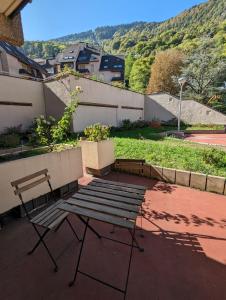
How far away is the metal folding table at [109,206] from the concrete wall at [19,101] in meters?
9.33

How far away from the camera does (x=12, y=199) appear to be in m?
3.36

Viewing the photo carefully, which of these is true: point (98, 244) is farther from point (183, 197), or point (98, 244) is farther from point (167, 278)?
→ point (183, 197)

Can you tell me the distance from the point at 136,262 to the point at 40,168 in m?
2.58

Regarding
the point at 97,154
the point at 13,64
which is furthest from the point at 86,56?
the point at 97,154

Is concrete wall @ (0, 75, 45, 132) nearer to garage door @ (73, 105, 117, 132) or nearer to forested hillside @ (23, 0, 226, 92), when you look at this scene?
garage door @ (73, 105, 117, 132)

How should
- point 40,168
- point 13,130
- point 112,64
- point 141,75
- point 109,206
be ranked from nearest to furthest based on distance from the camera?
1. point 109,206
2. point 40,168
3. point 13,130
4. point 141,75
5. point 112,64

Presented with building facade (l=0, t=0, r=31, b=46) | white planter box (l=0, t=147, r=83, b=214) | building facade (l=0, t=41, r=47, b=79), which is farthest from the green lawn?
building facade (l=0, t=41, r=47, b=79)

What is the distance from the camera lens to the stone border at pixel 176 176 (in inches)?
180

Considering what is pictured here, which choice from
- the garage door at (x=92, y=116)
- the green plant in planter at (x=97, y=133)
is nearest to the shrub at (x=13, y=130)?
the garage door at (x=92, y=116)

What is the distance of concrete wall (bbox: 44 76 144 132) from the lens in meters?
11.2

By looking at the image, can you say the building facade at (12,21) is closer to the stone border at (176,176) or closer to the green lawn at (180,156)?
the stone border at (176,176)

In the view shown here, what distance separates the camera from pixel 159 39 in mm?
49281

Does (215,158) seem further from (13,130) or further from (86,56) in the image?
(86,56)

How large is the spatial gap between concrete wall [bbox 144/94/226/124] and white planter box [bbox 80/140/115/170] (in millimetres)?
14989
